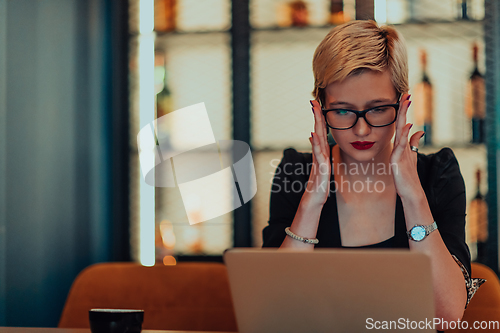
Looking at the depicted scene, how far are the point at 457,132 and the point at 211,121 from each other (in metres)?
1.09

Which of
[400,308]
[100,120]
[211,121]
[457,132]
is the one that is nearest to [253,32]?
[211,121]

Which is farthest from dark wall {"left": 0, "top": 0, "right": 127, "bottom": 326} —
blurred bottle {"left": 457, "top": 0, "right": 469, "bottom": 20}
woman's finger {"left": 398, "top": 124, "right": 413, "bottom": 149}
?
blurred bottle {"left": 457, "top": 0, "right": 469, "bottom": 20}

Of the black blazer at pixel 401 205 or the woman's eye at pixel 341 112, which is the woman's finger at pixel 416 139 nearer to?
the black blazer at pixel 401 205

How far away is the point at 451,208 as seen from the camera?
1130mm

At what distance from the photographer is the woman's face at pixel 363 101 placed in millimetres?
1114

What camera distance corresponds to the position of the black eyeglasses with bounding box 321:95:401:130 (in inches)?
43.7

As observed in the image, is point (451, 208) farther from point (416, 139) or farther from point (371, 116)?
point (371, 116)

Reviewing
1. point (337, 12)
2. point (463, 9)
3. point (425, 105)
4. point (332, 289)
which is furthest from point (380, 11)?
point (332, 289)

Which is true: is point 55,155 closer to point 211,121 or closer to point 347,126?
point 211,121

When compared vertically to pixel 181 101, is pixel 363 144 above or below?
below

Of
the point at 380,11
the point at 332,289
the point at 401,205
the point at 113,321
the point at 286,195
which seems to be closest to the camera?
the point at 332,289

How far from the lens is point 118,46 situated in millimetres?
2131

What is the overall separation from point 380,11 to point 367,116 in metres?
1.10

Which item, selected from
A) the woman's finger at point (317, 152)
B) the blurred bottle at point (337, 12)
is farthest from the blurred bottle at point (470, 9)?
the woman's finger at point (317, 152)
